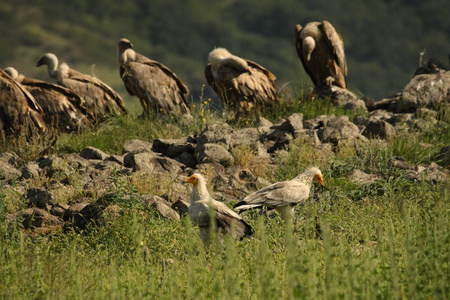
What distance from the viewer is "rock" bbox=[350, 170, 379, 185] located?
9477 millimetres

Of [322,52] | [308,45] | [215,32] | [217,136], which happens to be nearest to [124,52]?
[308,45]

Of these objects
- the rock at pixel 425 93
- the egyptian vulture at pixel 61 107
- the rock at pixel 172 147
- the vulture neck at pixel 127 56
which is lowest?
the rock at pixel 172 147

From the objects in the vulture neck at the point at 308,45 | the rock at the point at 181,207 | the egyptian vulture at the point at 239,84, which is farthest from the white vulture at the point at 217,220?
the vulture neck at the point at 308,45

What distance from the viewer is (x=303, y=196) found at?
8047 mm

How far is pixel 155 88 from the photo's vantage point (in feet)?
48.2

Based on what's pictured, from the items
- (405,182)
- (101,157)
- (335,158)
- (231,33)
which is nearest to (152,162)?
(101,157)

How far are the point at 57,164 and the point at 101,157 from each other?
1032mm

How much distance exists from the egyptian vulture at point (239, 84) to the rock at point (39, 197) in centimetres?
567

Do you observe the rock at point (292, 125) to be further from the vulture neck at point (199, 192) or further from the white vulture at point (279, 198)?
the vulture neck at point (199, 192)

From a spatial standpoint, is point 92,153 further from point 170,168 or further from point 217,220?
point 217,220

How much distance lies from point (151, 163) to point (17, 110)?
3173mm

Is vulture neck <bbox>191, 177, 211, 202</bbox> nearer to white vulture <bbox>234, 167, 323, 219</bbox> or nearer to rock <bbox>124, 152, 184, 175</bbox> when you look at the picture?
white vulture <bbox>234, 167, 323, 219</bbox>

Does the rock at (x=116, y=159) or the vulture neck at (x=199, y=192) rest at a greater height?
the rock at (x=116, y=159)

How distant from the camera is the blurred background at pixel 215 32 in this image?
129 m
